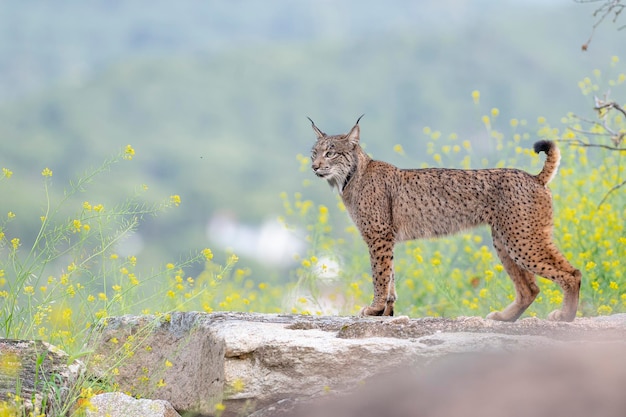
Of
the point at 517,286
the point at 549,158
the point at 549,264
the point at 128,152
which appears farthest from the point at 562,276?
the point at 128,152

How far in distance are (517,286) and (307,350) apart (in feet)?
9.61

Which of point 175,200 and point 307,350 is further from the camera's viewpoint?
point 175,200

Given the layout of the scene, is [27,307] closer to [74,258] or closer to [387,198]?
[74,258]

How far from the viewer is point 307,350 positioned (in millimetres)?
5910

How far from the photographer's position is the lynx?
25.7 ft

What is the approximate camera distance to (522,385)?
3.97 metres

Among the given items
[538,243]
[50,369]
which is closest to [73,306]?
[50,369]

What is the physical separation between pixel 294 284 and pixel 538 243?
406cm

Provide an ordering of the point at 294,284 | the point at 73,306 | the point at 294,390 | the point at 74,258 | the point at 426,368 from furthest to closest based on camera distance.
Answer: the point at 294,284, the point at 73,306, the point at 74,258, the point at 294,390, the point at 426,368

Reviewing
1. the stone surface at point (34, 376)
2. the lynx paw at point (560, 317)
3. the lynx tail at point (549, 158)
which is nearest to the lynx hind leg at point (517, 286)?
the lynx paw at point (560, 317)

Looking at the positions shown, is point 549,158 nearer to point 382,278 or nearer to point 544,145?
point 544,145

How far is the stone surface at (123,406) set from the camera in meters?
5.91

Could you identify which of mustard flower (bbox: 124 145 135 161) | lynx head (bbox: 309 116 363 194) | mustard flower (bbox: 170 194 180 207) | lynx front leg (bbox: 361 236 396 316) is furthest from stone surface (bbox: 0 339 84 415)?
lynx head (bbox: 309 116 363 194)

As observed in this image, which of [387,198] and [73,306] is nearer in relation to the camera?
[73,306]
